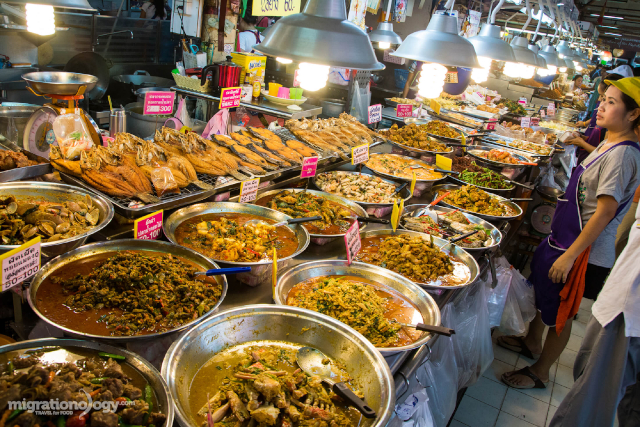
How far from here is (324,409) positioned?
1.47 m

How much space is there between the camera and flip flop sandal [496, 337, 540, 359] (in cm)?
Result: 443

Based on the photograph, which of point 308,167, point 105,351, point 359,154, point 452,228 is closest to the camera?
point 105,351

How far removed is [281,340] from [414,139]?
3.97 metres

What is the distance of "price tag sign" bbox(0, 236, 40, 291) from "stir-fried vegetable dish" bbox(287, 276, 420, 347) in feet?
3.48

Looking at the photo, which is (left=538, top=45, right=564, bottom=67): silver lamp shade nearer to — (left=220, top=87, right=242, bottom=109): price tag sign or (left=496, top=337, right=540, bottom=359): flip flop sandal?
(left=496, top=337, right=540, bottom=359): flip flop sandal

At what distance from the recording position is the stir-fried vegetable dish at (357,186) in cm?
343

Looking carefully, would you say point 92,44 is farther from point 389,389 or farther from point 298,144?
point 389,389

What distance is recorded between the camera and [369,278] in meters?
2.43

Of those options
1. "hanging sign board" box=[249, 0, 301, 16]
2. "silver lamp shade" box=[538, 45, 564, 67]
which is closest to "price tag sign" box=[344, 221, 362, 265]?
"hanging sign board" box=[249, 0, 301, 16]

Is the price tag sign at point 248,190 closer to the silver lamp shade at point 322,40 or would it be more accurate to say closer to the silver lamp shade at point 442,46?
the silver lamp shade at point 322,40

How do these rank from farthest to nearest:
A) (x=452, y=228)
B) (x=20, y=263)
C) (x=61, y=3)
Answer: (x=452, y=228) < (x=61, y=3) < (x=20, y=263)

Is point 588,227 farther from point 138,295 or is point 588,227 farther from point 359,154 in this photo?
point 138,295

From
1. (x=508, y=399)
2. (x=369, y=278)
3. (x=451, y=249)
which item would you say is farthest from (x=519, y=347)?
(x=369, y=278)

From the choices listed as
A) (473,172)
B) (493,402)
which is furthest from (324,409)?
(473,172)
